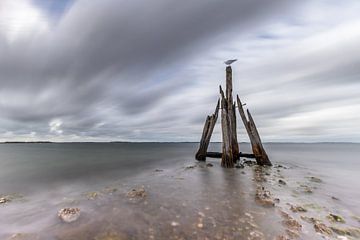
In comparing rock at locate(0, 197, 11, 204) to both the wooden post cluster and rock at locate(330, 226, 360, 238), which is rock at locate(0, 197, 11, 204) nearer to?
rock at locate(330, 226, 360, 238)

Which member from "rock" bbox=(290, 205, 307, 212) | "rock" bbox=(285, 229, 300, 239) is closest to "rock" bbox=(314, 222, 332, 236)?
"rock" bbox=(285, 229, 300, 239)

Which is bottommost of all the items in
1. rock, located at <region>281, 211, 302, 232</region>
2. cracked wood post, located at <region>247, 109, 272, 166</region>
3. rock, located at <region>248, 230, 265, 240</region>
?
rock, located at <region>248, 230, 265, 240</region>

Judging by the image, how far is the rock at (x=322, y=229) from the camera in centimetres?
496

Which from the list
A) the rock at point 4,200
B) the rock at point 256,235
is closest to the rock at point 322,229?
the rock at point 256,235

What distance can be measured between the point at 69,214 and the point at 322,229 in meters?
7.34

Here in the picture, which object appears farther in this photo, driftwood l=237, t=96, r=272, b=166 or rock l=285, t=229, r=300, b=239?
driftwood l=237, t=96, r=272, b=166

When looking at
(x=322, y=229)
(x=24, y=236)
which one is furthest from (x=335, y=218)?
(x=24, y=236)

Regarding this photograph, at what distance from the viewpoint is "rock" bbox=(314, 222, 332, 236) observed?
4.96m

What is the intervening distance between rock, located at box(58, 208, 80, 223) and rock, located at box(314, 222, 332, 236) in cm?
678

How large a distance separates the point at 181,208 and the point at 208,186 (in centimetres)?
361

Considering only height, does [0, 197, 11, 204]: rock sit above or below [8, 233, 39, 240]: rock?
below

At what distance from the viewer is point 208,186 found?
10180 mm

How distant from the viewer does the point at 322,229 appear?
16.7 feet

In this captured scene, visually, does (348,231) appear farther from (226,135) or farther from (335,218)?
(226,135)
